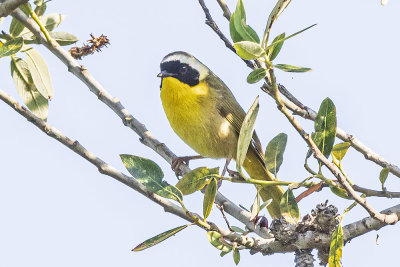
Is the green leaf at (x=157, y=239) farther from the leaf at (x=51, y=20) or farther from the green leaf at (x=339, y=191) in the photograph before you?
the leaf at (x=51, y=20)

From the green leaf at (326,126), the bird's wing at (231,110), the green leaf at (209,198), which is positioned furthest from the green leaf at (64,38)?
the bird's wing at (231,110)

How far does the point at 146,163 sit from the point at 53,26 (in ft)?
3.77

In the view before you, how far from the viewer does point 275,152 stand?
2902 millimetres

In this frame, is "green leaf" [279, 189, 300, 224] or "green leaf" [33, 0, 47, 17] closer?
"green leaf" [279, 189, 300, 224]

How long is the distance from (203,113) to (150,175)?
92.5 inches

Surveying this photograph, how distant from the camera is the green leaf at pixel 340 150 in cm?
260

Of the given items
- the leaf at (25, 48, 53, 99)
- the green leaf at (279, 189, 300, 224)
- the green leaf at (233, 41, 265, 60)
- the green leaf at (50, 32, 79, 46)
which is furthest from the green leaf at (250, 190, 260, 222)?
the green leaf at (50, 32, 79, 46)

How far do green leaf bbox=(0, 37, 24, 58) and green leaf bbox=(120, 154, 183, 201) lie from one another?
0.74 m

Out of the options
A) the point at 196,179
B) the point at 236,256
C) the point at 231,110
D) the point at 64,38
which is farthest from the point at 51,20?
the point at 231,110

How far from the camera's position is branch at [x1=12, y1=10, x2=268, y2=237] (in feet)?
9.88

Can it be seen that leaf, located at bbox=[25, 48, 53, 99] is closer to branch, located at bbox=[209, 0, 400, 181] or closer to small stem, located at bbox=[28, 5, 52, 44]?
small stem, located at bbox=[28, 5, 52, 44]

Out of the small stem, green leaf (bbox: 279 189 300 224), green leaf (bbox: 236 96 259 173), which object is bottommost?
green leaf (bbox: 279 189 300 224)

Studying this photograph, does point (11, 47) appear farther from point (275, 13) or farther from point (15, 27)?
point (275, 13)

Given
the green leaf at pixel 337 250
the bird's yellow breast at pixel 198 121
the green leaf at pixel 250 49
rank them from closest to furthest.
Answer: the green leaf at pixel 250 49
the green leaf at pixel 337 250
the bird's yellow breast at pixel 198 121
